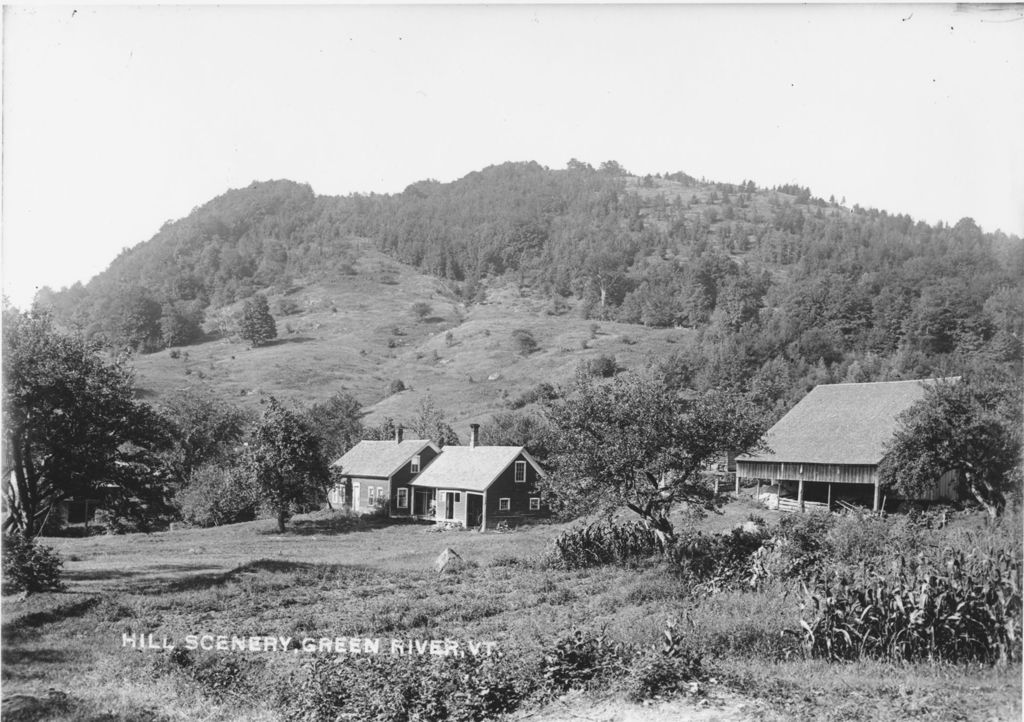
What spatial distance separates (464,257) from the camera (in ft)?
50.3

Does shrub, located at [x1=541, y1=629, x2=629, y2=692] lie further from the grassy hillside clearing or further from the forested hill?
the grassy hillside clearing

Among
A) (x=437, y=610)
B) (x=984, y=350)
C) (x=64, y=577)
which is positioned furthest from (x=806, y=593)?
(x=64, y=577)

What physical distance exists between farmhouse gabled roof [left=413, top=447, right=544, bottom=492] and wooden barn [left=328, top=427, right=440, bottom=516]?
72cm

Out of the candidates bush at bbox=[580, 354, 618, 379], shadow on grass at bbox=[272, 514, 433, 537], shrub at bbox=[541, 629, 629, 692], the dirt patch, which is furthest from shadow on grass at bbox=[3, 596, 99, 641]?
bush at bbox=[580, 354, 618, 379]

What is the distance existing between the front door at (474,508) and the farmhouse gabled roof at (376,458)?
2508 mm

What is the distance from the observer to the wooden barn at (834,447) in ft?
68.7

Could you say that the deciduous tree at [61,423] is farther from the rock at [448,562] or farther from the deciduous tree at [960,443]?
the deciduous tree at [960,443]

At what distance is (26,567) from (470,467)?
40.7 feet

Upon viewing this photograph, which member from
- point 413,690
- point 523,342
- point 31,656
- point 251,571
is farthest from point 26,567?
point 523,342

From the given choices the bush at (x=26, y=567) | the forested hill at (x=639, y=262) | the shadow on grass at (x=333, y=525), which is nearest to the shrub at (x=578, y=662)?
the forested hill at (x=639, y=262)

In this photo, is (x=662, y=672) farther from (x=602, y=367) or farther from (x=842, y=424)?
(x=842, y=424)

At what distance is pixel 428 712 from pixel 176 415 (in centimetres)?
950

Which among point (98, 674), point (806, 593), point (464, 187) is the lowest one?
point (98, 674)

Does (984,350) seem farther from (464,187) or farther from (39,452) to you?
(39,452)
